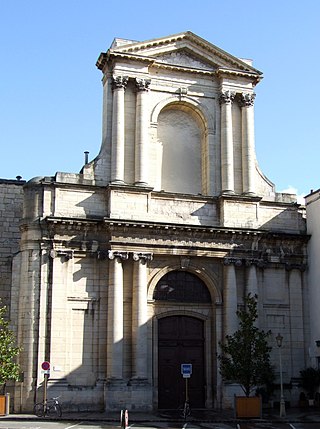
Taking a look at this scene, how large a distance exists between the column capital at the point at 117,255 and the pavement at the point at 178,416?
741 cm

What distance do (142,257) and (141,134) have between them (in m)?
6.61

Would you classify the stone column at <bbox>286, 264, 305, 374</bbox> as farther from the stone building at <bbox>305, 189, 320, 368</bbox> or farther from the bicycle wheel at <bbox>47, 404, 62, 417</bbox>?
the bicycle wheel at <bbox>47, 404, 62, 417</bbox>

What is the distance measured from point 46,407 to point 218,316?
398 inches

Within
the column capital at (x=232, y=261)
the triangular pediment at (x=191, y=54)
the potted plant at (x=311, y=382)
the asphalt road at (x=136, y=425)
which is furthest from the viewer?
the triangular pediment at (x=191, y=54)

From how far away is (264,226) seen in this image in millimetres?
37188

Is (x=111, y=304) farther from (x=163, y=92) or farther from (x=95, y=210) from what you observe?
(x=163, y=92)

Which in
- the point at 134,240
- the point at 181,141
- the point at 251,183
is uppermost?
the point at 181,141

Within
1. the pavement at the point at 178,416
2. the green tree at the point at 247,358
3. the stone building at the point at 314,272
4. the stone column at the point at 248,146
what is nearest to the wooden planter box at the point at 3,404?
the pavement at the point at 178,416

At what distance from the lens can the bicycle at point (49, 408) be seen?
30016mm

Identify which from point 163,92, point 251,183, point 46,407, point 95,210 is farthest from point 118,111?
point 46,407

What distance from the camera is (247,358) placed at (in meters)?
31.0

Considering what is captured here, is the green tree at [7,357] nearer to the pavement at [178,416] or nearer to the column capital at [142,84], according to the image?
the pavement at [178,416]

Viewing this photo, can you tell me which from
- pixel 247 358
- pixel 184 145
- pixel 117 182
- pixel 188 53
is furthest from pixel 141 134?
pixel 247 358

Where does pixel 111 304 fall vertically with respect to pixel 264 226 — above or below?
below
